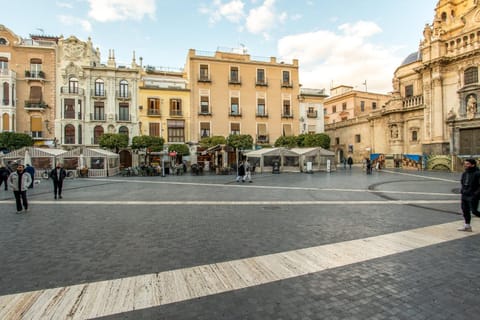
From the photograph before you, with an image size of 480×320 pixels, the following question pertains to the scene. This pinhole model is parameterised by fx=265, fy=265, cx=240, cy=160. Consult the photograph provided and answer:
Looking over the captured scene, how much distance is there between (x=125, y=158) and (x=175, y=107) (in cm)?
895

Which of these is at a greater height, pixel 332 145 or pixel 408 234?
pixel 332 145

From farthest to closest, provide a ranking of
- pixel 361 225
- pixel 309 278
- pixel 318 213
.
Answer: pixel 318 213, pixel 361 225, pixel 309 278

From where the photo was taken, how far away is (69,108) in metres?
31.6

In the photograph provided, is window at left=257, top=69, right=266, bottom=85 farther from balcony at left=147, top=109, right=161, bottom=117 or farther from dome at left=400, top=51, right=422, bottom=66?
dome at left=400, top=51, right=422, bottom=66

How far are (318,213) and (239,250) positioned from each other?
12.5 feet

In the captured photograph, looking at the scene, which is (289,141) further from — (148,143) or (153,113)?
(153,113)

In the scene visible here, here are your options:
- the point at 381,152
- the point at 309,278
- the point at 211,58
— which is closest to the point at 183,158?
the point at 211,58

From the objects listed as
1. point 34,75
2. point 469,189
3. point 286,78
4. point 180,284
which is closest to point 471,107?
point 286,78

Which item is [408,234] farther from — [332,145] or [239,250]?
[332,145]

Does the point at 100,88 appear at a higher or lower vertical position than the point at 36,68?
lower

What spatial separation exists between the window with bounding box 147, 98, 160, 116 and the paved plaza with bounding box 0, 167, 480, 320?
2652 centimetres

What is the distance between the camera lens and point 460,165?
81.5 feet

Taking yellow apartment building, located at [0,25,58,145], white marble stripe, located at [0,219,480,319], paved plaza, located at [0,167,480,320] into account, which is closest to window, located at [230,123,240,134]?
yellow apartment building, located at [0,25,58,145]

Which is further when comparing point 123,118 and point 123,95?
point 123,95
